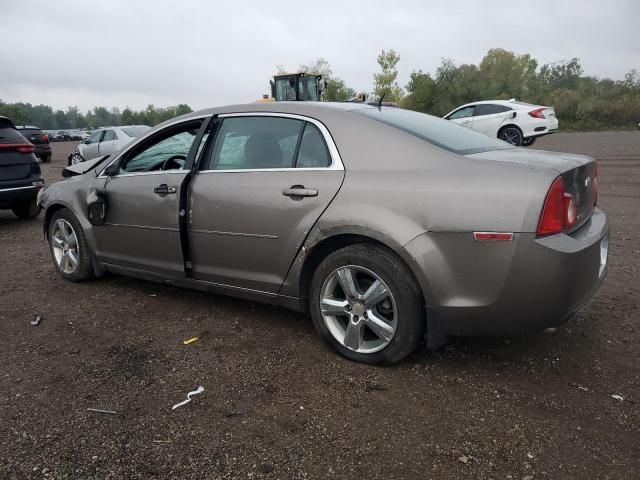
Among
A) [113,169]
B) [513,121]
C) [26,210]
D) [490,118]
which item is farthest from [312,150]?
[513,121]

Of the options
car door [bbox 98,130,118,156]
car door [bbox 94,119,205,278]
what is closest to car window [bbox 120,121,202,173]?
car door [bbox 94,119,205,278]

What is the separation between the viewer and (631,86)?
40.3 m

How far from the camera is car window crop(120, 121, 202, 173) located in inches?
155

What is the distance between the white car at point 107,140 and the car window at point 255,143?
12865 mm

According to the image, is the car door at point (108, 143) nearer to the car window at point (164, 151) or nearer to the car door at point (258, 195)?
the car window at point (164, 151)

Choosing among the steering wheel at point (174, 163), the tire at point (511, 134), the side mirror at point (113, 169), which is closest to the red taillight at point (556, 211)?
the steering wheel at point (174, 163)

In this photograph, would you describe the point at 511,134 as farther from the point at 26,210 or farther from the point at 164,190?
the point at 164,190

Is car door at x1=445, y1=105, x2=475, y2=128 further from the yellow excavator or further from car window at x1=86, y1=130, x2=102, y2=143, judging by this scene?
car window at x1=86, y1=130, x2=102, y2=143

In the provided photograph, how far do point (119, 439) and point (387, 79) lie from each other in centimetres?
4986

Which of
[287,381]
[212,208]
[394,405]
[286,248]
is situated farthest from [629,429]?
Answer: [212,208]

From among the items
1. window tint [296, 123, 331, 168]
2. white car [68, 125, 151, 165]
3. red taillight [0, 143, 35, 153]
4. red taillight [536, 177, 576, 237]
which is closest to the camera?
red taillight [536, 177, 576, 237]

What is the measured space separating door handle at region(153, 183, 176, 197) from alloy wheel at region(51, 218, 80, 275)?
50.3 inches

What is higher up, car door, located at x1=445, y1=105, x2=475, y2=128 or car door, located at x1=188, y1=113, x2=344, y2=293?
car door, located at x1=445, y1=105, x2=475, y2=128

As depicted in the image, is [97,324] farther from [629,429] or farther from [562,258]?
[629,429]
